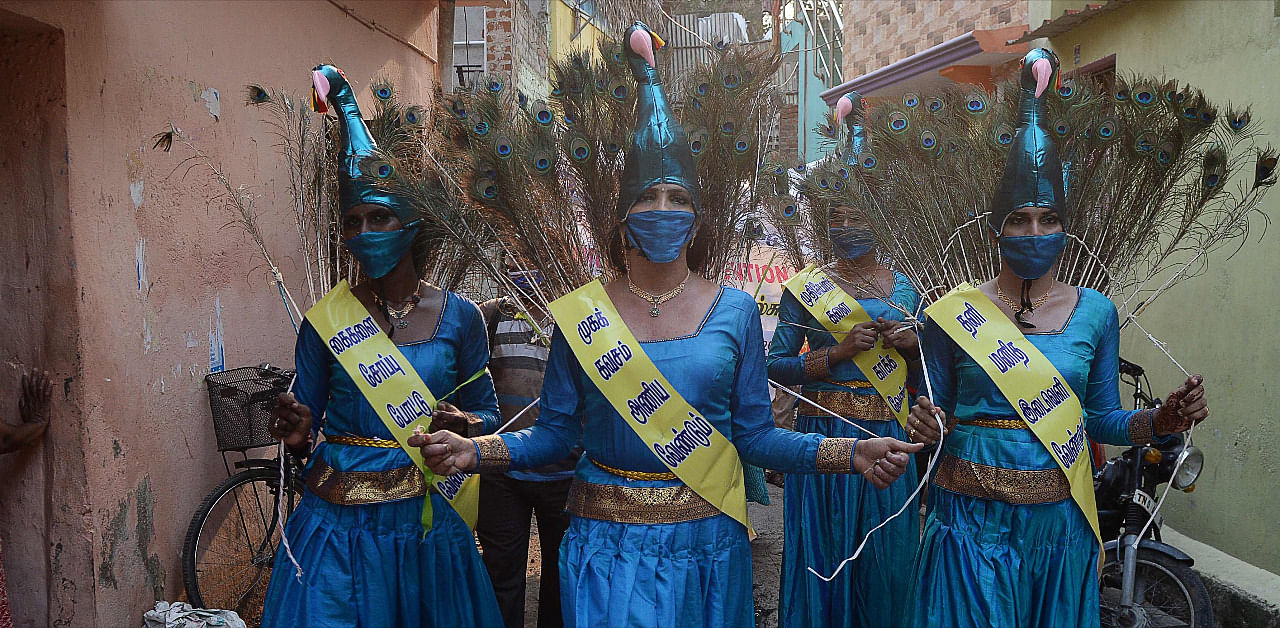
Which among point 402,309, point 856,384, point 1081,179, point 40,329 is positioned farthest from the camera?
point 856,384

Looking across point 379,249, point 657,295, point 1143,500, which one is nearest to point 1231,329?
point 1143,500

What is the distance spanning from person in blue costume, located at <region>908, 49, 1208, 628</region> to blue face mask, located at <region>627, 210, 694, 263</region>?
3.14ft

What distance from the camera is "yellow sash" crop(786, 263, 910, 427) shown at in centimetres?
451

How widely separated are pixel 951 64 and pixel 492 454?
8.66m

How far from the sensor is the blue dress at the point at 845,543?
14.0 ft

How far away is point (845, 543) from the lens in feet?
14.3

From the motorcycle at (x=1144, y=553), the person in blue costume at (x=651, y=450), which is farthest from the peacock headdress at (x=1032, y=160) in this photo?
the motorcycle at (x=1144, y=553)

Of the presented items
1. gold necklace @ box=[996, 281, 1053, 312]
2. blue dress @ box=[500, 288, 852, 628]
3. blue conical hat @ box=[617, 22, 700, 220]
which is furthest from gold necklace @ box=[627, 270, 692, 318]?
gold necklace @ box=[996, 281, 1053, 312]

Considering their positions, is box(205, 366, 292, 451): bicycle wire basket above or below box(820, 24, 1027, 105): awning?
below

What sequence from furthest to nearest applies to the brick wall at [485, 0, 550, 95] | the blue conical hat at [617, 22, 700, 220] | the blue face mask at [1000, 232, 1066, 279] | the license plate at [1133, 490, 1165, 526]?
the brick wall at [485, 0, 550, 95] < the license plate at [1133, 490, 1165, 526] < the blue face mask at [1000, 232, 1066, 279] < the blue conical hat at [617, 22, 700, 220]

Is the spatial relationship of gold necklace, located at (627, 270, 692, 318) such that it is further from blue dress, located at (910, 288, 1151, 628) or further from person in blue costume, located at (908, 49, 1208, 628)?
blue dress, located at (910, 288, 1151, 628)

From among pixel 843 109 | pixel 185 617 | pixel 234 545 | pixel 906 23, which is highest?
pixel 906 23

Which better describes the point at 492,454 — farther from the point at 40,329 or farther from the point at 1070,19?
the point at 1070,19

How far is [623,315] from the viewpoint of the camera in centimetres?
288
